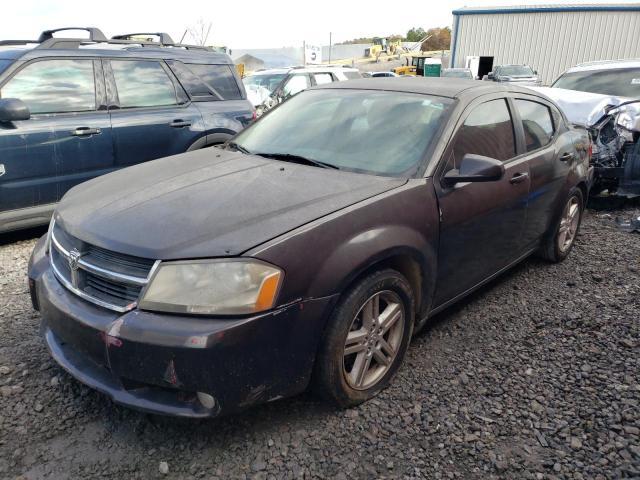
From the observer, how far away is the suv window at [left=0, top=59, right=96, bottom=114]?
181 inches

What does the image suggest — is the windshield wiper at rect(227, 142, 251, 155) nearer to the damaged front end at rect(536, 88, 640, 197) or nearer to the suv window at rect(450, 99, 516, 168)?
the suv window at rect(450, 99, 516, 168)

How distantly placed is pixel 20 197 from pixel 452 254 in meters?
3.70

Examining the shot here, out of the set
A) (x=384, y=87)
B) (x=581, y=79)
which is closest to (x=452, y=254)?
(x=384, y=87)

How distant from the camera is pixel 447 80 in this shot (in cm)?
366

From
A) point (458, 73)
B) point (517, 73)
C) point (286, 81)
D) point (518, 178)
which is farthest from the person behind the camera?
point (458, 73)

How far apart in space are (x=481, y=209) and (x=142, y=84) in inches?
153

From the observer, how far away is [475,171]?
2.82 meters

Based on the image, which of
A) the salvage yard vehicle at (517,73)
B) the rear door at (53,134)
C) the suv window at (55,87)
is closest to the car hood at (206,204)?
the rear door at (53,134)

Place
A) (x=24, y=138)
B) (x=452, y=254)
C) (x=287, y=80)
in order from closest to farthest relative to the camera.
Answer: (x=452, y=254)
(x=24, y=138)
(x=287, y=80)

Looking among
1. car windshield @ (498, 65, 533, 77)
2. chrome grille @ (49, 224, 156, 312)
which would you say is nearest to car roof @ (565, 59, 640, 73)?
chrome grille @ (49, 224, 156, 312)

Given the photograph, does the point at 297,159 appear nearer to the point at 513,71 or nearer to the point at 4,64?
the point at 4,64

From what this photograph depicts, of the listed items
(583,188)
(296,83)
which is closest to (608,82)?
(583,188)

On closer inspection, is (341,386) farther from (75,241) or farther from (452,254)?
(75,241)

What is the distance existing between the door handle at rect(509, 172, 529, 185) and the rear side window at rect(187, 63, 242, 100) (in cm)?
374
